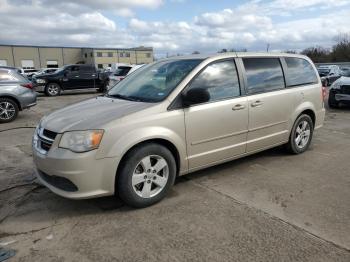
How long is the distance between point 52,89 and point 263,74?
16.1m

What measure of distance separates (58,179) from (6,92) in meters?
7.46

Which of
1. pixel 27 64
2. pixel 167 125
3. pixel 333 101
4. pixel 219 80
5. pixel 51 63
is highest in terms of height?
pixel 51 63

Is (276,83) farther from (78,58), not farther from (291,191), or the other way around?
(78,58)

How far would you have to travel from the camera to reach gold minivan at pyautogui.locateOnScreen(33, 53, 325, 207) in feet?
11.9

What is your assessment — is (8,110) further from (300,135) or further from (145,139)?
(300,135)

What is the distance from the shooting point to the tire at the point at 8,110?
1005 centimetres

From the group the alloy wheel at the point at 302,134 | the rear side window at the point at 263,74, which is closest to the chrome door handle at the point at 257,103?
the rear side window at the point at 263,74

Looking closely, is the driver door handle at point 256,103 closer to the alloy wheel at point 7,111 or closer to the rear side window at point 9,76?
the alloy wheel at point 7,111

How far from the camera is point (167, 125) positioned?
13.1ft

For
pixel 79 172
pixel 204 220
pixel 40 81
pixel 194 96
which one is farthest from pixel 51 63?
pixel 204 220

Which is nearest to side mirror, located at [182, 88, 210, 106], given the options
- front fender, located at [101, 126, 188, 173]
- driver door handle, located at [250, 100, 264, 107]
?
front fender, located at [101, 126, 188, 173]

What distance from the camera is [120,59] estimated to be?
8731 centimetres

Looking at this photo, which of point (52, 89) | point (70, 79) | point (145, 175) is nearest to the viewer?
point (145, 175)

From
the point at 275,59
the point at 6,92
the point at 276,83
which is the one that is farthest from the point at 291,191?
the point at 6,92
